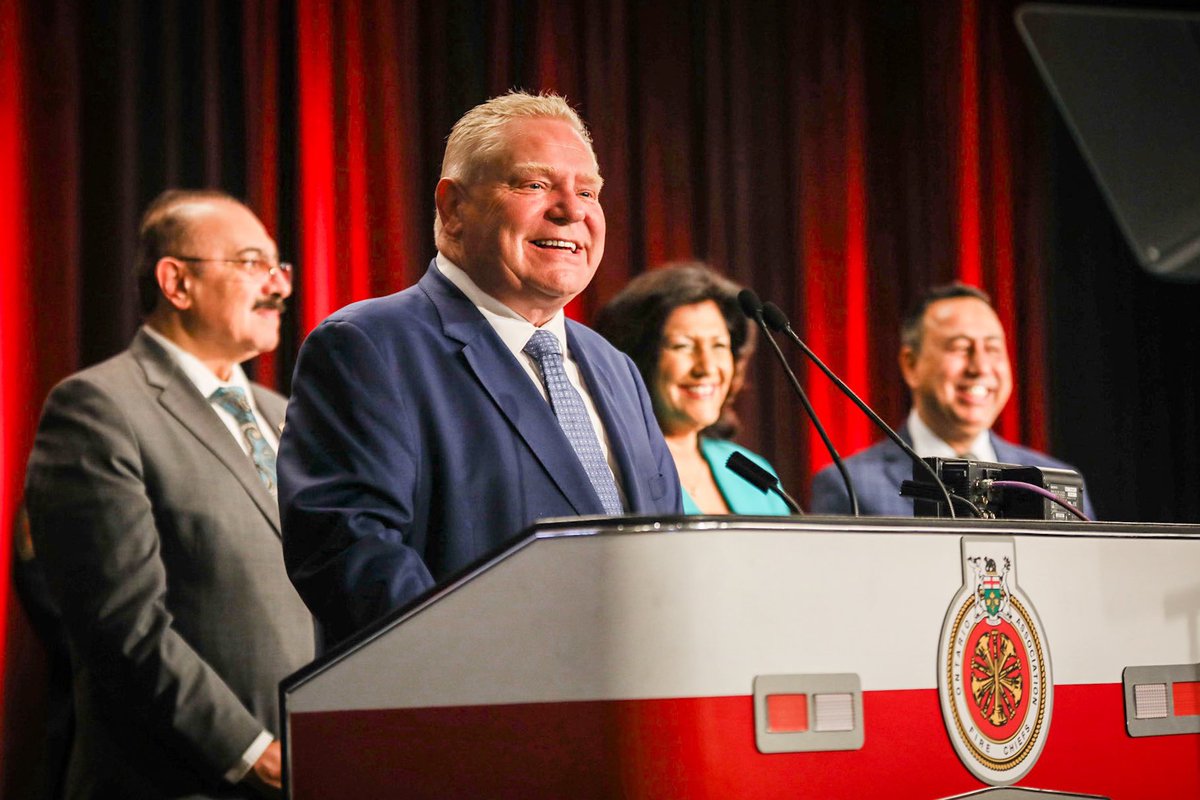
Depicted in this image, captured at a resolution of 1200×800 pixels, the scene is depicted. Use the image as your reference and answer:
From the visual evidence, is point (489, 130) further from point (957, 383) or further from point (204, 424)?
point (957, 383)

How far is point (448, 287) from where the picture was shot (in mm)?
1994

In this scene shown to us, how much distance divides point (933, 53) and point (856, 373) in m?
1.12

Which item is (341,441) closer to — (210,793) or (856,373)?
(210,793)

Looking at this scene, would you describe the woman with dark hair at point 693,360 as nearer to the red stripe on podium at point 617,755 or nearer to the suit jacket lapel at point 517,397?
the suit jacket lapel at point 517,397

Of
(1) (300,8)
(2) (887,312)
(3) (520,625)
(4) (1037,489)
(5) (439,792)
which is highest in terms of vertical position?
(1) (300,8)

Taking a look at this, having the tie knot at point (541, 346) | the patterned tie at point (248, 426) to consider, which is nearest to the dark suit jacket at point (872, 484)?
the patterned tie at point (248, 426)

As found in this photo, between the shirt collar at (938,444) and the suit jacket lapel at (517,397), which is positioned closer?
the suit jacket lapel at (517,397)

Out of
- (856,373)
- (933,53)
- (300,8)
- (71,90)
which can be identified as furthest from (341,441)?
(933,53)

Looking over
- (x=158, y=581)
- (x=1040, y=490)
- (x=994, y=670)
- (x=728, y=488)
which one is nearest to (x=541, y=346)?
(x=1040, y=490)

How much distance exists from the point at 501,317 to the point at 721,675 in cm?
86

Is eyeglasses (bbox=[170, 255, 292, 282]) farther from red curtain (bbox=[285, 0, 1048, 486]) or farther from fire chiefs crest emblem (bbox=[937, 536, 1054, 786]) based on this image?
fire chiefs crest emblem (bbox=[937, 536, 1054, 786])

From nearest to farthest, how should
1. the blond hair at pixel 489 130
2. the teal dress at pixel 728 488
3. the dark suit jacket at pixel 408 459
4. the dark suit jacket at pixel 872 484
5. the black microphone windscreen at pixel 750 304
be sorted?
the dark suit jacket at pixel 408 459
the black microphone windscreen at pixel 750 304
the blond hair at pixel 489 130
the teal dress at pixel 728 488
the dark suit jacket at pixel 872 484

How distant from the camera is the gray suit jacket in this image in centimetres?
247

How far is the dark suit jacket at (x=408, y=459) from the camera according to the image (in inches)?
63.4
